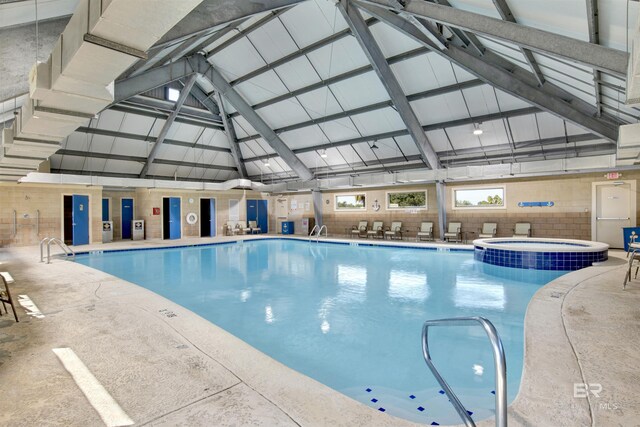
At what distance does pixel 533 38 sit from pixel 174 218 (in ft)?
44.7

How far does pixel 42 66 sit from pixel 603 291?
6.67 meters

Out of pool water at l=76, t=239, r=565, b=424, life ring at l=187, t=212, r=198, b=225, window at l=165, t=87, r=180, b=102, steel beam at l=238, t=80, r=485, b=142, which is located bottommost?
pool water at l=76, t=239, r=565, b=424

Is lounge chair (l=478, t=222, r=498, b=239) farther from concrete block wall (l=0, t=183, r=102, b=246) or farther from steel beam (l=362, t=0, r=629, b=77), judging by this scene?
concrete block wall (l=0, t=183, r=102, b=246)

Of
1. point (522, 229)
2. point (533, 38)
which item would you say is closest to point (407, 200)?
point (522, 229)

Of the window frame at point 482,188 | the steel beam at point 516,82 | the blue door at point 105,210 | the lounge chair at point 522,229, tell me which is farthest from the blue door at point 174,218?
the lounge chair at point 522,229

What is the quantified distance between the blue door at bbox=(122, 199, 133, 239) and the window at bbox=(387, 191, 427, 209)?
1109 cm

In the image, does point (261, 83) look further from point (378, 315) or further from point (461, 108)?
point (378, 315)

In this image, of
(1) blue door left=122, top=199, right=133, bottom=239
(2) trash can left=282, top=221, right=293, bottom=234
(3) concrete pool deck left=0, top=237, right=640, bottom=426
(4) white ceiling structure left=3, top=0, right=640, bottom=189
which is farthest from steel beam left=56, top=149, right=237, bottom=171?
(3) concrete pool deck left=0, top=237, right=640, bottom=426

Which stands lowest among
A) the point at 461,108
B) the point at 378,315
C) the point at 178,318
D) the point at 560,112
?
the point at 378,315

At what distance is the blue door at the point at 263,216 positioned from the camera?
16.8m

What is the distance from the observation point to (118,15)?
5.41ft

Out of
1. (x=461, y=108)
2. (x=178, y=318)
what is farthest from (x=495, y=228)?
(x=178, y=318)

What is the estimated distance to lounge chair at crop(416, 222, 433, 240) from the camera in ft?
38.9

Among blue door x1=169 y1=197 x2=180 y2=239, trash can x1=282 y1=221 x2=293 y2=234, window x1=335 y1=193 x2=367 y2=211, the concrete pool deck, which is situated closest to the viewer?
the concrete pool deck
